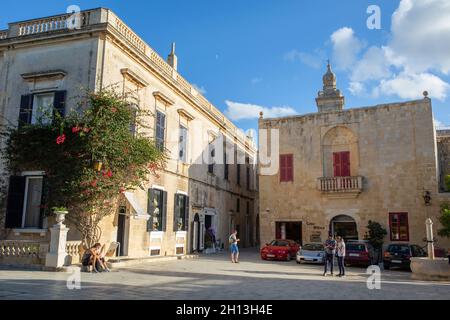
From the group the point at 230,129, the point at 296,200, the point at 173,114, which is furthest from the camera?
Answer: the point at 230,129

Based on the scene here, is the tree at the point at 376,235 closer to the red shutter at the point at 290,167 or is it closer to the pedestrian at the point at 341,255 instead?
the red shutter at the point at 290,167

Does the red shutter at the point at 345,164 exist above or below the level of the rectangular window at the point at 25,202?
above

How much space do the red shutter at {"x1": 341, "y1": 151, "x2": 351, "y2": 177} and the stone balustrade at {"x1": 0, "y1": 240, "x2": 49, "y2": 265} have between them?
→ 17.7 metres

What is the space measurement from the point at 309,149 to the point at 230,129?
8.19 metres

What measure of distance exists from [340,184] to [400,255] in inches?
262

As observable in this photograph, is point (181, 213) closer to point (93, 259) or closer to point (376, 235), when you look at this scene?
point (93, 259)

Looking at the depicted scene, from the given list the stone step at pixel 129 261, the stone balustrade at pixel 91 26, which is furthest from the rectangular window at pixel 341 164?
the stone step at pixel 129 261

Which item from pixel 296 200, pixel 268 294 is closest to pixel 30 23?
pixel 268 294

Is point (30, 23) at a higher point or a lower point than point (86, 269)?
higher

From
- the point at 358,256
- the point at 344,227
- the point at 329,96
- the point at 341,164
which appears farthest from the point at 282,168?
the point at 329,96

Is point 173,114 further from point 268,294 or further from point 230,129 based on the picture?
point 268,294

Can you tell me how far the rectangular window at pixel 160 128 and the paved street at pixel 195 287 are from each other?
7.45 m

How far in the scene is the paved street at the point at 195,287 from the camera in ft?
29.7
